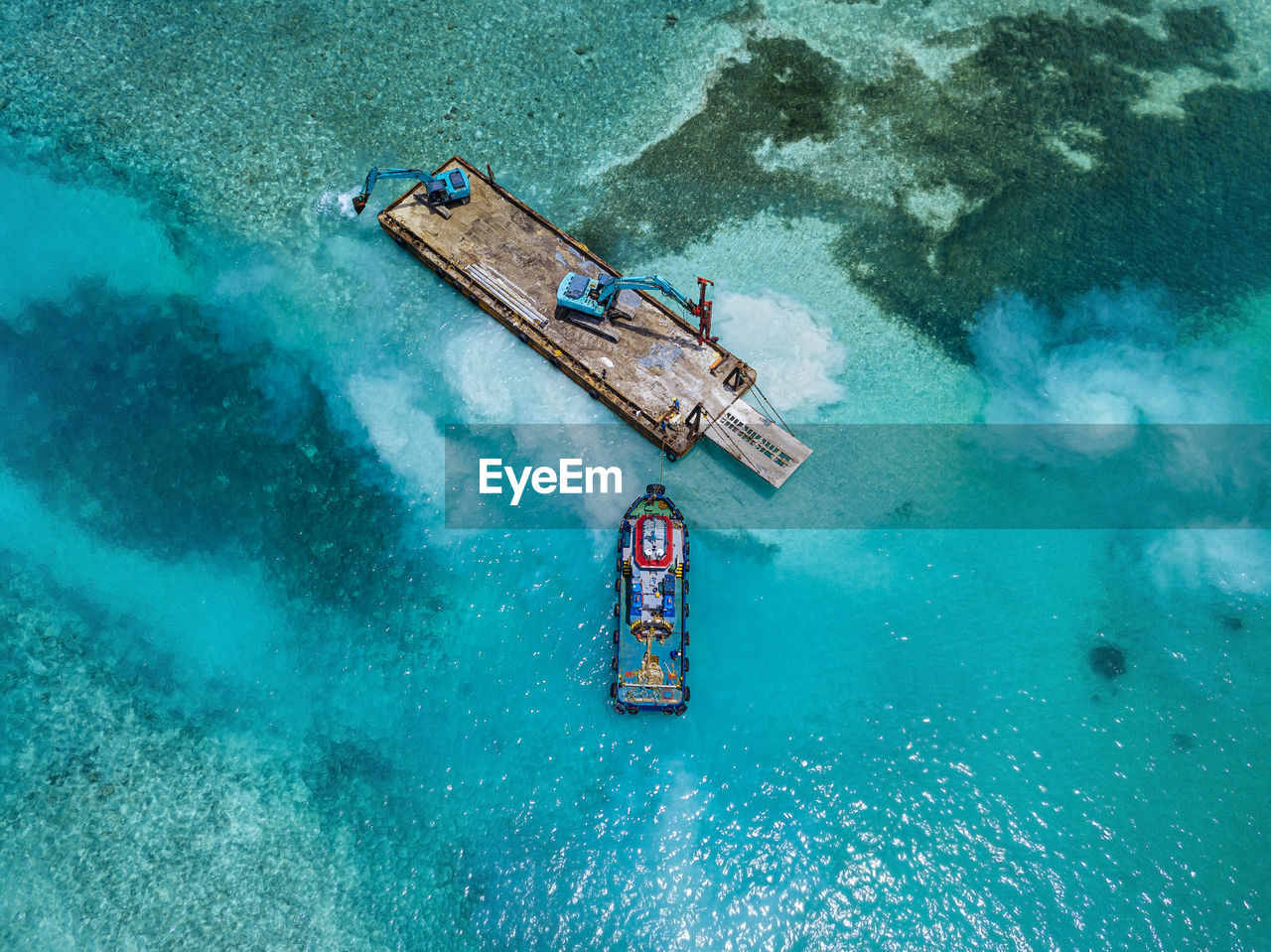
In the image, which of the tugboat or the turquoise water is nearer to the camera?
the turquoise water

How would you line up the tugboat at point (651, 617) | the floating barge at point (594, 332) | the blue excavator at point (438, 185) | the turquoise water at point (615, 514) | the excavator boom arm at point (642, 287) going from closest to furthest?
A: the turquoise water at point (615, 514), the tugboat at point (651, 617), the floating barge at point (594, 332), the excavator boom arm at point (642, 287), the blue excavator at point (438, 185)

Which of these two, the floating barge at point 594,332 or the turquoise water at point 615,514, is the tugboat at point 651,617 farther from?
the floating barge at point 594,332

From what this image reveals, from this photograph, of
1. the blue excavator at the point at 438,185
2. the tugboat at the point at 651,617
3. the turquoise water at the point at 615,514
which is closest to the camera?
the turquoise water at the point at 615,514

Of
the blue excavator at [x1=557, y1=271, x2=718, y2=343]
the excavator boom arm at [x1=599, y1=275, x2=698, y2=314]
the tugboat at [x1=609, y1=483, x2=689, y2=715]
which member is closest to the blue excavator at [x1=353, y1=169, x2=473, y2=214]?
the blue excavator at [x1=557, y1=271, x2=718, y2=343]

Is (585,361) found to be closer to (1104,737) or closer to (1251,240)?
(1104,737)

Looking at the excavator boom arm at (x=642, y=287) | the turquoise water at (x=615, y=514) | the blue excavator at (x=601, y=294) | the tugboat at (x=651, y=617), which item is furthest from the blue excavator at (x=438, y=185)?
the tugboat at (x=651, y=617)

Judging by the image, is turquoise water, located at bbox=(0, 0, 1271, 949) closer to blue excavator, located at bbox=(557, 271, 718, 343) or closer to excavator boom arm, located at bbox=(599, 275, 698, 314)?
excavator boom arm, located at bbox=(599, 275, 698, 314)

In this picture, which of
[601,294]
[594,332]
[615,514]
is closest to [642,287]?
[601,294]
